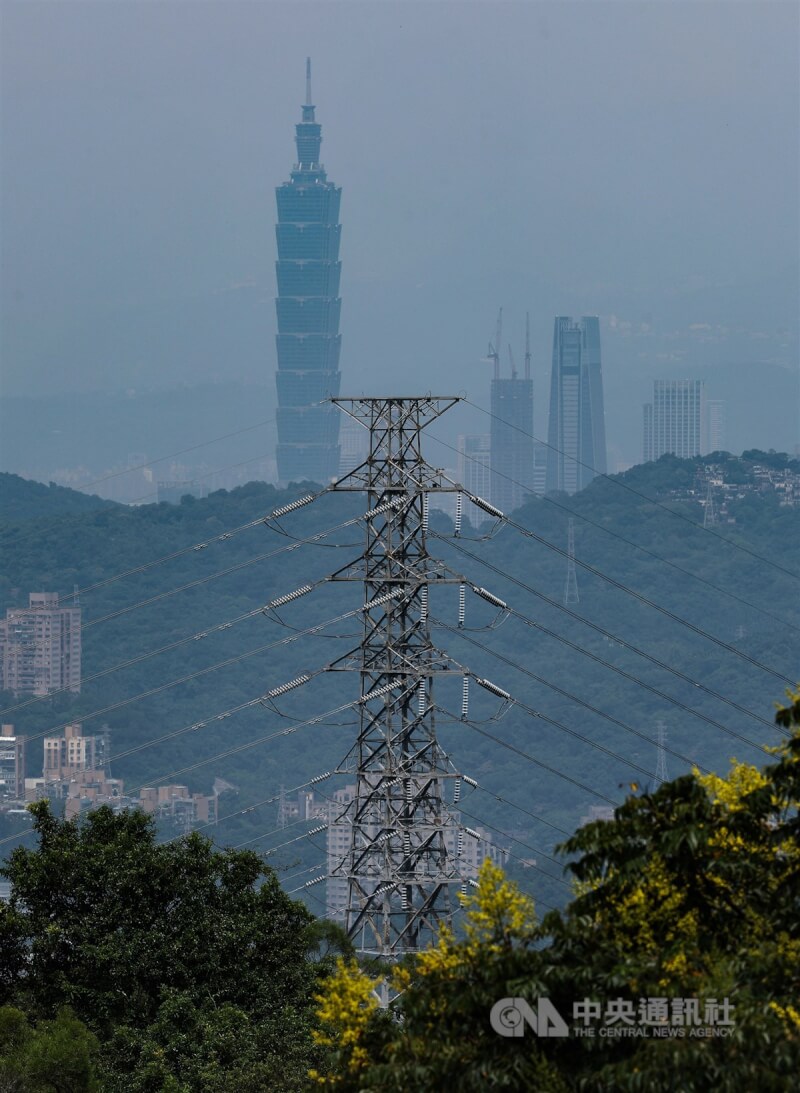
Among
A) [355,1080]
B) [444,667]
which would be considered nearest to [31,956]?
[444,667]

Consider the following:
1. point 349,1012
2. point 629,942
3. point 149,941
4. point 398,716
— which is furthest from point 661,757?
point 629,942

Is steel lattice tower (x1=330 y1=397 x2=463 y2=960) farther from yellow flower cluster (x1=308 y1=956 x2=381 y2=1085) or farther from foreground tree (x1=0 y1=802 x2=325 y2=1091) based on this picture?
yellow flower cluster (x1=308 y1=956 x2=381 y2=1085)

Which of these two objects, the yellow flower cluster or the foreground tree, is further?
the foreground tree

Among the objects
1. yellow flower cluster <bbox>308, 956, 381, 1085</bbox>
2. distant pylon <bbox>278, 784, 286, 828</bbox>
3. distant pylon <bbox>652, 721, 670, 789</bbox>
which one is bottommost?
yellow flower cluster <bbox>308, 956, 381, 1085</bbox>

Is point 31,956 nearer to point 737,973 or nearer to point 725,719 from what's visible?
point 737,973

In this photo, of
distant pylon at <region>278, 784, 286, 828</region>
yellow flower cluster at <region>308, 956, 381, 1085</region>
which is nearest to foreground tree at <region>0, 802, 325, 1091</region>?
yellow flower cluster at <region>308, 956, 381, 1085</region>

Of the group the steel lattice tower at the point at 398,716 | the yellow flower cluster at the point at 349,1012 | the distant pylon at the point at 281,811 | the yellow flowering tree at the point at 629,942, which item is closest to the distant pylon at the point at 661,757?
the distant pylon at the point at 281,811
